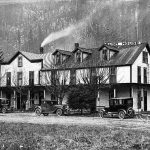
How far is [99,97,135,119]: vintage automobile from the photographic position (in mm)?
31570

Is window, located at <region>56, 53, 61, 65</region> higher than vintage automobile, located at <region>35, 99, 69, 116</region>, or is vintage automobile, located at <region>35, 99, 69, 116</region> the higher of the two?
window, located at <region>56, 53, 61, 65</region>

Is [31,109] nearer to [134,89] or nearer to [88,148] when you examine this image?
[134,89]

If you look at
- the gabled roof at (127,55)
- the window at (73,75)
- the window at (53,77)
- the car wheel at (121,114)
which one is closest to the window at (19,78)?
the window at (53,77)

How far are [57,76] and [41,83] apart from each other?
251 inches

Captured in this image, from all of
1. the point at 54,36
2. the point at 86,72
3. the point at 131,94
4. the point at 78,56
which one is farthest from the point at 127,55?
the point at 54,36

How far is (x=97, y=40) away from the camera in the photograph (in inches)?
3819

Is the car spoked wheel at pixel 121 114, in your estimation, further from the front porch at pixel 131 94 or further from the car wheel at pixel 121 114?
the front porch at pixel 131 94

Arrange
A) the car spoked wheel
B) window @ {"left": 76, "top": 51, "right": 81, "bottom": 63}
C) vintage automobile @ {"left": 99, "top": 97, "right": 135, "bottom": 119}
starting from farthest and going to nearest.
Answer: window @ {"left": 76, "top": 51, "right": 81, "bottom": 63}
vintage automobile @ {"left": 99, "top": 97, "right": 135, "bottom": 119}
the car spoked wheel

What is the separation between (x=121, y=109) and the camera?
1254 inches

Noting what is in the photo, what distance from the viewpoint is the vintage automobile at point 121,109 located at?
3157 cm

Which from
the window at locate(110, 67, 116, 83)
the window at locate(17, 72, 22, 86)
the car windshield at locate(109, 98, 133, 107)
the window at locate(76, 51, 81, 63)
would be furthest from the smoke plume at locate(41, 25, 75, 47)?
→ the car windshield at locate(109, 98, 133, 107)

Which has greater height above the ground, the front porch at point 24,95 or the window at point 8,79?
the window at point 8,79

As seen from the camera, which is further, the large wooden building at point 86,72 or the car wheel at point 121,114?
the large wooden building at point 86,72

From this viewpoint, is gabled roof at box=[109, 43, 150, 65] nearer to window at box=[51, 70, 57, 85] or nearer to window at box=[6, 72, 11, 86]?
window at box=[51, 70, 57, 85]
